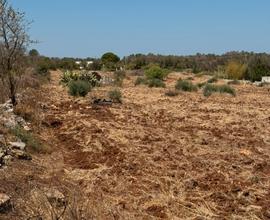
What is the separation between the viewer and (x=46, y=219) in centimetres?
675

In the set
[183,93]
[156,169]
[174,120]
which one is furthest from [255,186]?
[183,93]

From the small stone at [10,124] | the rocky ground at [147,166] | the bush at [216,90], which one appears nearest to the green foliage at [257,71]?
the bush at [216,90]

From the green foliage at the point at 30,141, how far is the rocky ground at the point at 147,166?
0.84 ft

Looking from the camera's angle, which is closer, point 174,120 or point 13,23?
point 174,120

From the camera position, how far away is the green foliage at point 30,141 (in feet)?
43.0

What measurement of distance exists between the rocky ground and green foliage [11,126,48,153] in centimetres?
26

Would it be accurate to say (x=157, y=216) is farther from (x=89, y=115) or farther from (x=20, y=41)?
(x=20, y=41)

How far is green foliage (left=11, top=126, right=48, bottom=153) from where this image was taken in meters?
13.1

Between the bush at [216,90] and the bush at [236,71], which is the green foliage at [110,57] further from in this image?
the bush at [216,90]

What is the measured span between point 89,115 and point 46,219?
12036mm

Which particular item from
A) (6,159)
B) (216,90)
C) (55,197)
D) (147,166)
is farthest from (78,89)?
(55,197)

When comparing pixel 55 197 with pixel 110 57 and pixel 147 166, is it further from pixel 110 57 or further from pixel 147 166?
pixel 110 57

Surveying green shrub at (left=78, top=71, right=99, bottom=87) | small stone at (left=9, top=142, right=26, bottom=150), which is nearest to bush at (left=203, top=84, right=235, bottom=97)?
green shrub at (left=78, top=71, right=99, bottom=87)

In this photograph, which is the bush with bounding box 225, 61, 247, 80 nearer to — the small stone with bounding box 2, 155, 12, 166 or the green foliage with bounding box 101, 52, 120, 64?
the green foliage with bounding box 101, 52, 120, 64
